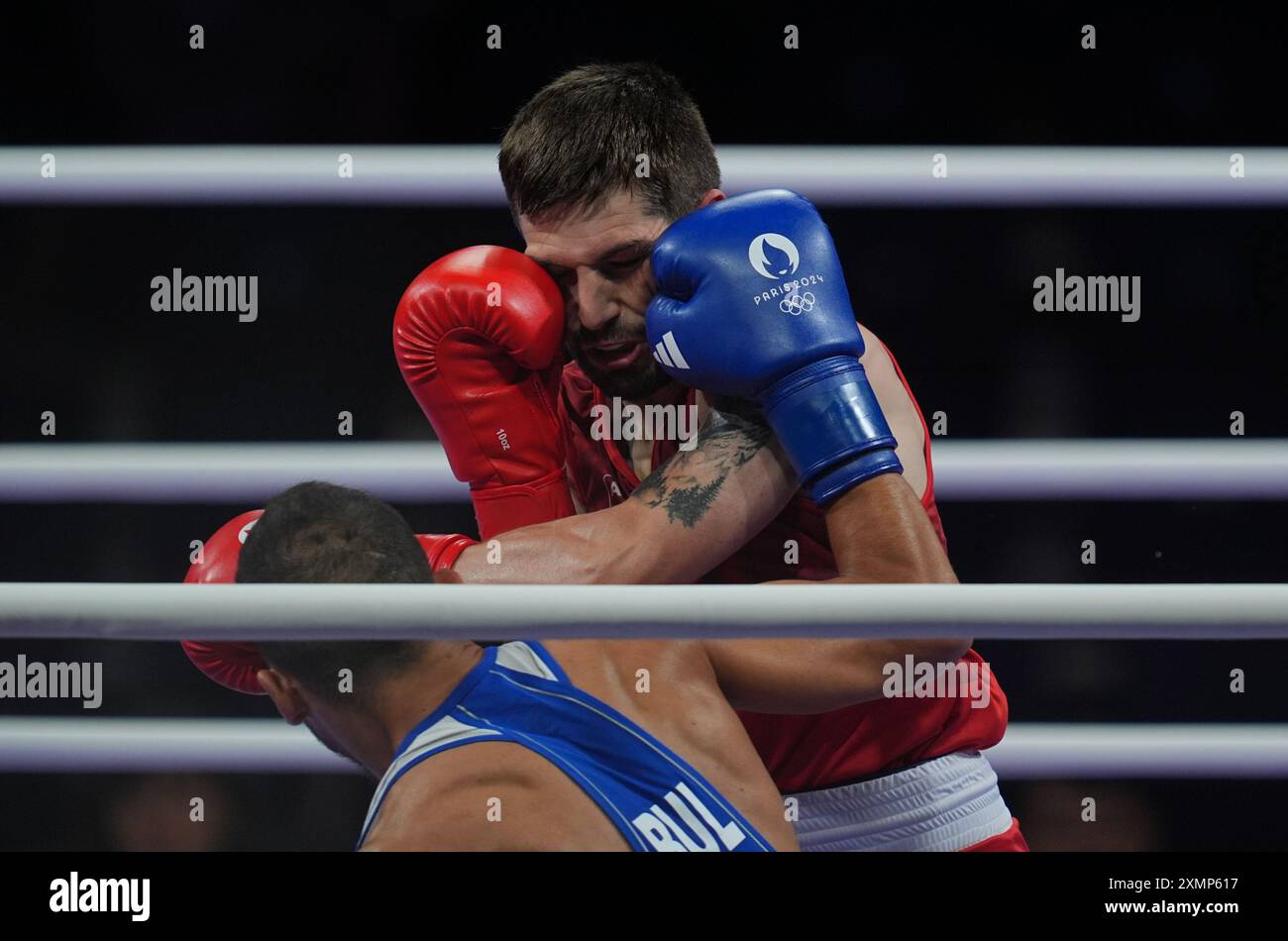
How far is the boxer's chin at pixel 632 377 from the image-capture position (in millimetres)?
1456

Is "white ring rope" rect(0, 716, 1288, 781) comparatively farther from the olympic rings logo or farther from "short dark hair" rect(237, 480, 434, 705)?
the olympic rings logo

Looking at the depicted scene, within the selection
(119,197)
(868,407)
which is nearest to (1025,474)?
(868,407)

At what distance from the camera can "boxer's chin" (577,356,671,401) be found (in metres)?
1.46

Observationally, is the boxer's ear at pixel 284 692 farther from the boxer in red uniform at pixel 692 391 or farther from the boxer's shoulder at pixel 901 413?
the boxer's shoulder at pixel 901 413

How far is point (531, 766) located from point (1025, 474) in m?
0.83

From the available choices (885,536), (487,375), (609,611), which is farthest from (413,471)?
(609,611)

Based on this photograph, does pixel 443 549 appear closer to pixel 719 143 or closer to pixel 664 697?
pixel 664 697

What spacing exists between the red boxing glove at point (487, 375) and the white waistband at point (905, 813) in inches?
17.1

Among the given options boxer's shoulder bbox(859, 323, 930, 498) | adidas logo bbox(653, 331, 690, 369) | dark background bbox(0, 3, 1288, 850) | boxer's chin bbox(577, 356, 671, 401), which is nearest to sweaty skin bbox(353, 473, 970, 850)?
boxer's shoulder bbox(859, 323, 930, 498)

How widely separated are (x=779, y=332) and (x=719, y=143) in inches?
51.8

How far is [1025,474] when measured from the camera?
1642mm

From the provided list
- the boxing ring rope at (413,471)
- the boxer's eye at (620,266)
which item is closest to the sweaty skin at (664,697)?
the boxer's eye at (620,266)

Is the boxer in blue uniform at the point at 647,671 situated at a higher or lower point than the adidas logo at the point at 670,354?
lower
